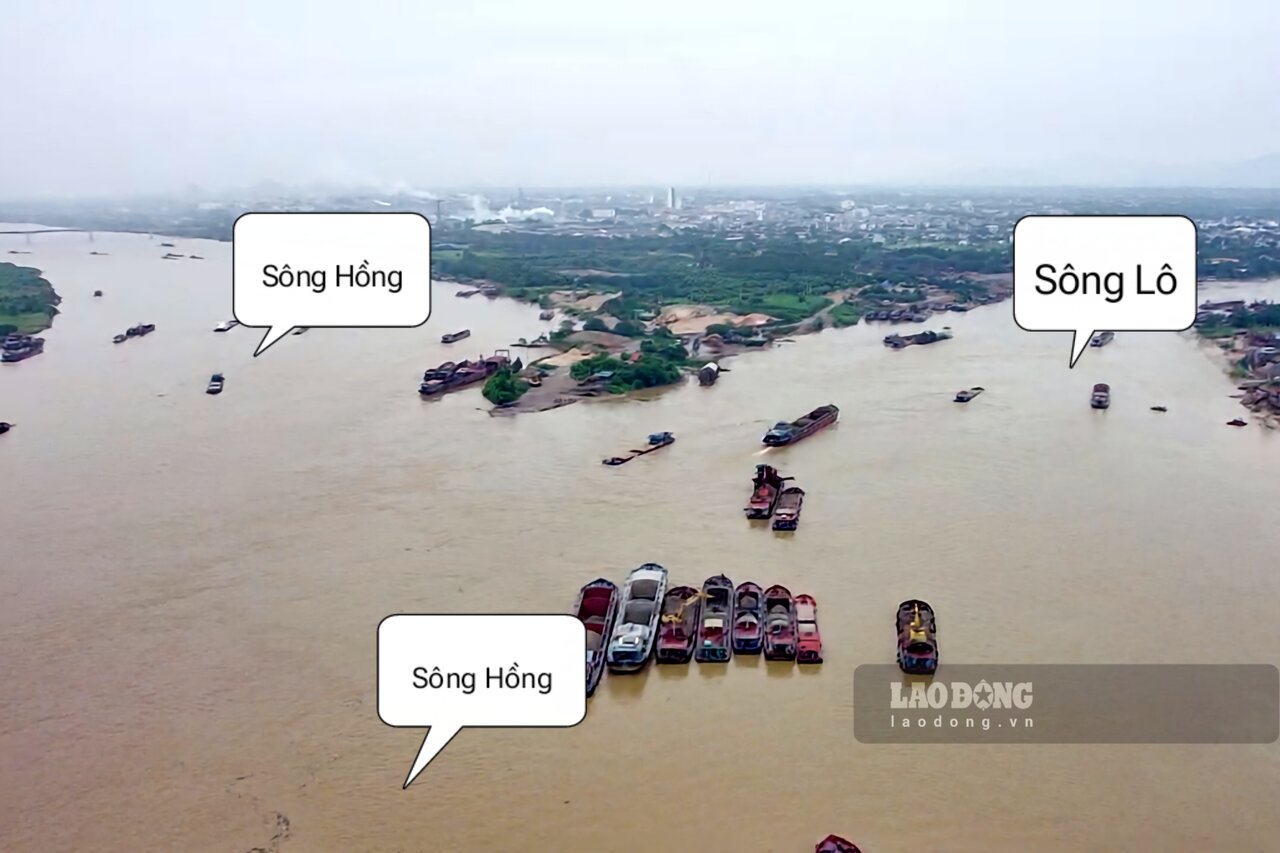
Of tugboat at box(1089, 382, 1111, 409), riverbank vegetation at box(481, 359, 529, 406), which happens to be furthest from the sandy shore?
tugboat at box(1089, 382, 1111, 409)

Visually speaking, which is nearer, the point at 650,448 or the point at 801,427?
the point at 650,448

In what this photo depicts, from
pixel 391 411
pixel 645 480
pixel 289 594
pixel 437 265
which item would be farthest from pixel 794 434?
pixel 437 265

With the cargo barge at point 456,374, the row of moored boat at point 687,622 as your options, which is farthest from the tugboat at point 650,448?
the cargo barge at point 456,374

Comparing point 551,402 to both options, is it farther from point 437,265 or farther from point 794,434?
point 437,265

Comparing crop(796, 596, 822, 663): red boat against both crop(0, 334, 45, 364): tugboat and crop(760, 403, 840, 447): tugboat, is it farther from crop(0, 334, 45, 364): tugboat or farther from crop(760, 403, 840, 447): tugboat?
crop(0, 334, 45, 364): tugboat

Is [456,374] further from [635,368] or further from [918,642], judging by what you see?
[918,642]

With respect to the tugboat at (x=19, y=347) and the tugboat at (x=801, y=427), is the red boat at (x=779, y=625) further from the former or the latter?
the tugboat at (x=19, y=347)

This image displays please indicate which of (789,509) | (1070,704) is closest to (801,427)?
(789,509)

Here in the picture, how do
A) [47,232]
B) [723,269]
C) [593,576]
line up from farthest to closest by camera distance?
[47,232]
[723,269]
[593,576]
